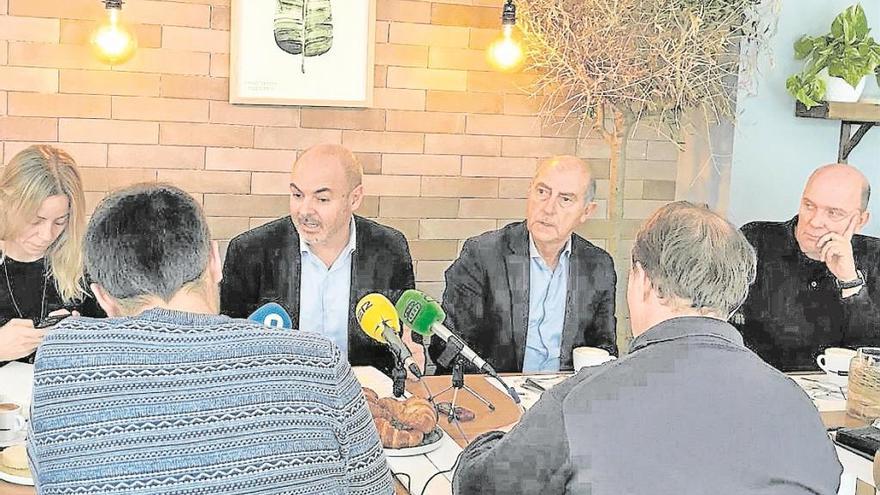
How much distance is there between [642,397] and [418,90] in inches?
106

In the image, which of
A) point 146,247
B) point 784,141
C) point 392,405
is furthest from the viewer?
point 784,141

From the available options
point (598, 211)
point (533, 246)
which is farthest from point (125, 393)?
point (598, 211)

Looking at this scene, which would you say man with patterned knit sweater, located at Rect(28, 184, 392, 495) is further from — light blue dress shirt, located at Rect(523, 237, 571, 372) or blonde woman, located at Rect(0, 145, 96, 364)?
light blue dress shirt, located at Rect(523, 237, 571, 372)

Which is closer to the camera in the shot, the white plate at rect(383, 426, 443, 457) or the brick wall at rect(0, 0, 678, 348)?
the white plate at rect(383, 426, 443, 457)

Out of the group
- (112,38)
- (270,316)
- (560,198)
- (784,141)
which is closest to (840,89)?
(784,141)

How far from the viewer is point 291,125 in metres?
4.08

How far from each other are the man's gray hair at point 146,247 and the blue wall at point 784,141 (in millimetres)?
2984

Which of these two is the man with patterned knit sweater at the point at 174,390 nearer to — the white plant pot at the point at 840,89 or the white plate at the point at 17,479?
the white plate at the point at 17,479

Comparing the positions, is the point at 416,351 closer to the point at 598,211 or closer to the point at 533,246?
the point at 533,246

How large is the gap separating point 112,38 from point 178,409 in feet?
7.64

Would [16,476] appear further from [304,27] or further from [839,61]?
[839,61]

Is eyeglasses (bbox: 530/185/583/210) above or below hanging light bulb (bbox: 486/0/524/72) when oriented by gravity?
below

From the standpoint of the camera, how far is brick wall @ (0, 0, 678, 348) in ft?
12.4

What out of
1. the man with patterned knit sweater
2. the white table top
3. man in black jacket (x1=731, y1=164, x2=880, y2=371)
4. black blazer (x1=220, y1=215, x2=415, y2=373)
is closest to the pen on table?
the white table top
